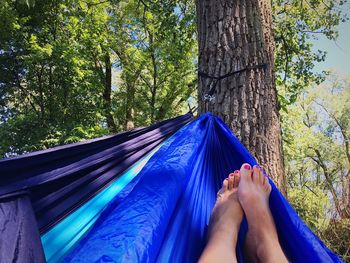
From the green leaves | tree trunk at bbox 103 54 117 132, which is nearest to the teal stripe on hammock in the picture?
the green leaves

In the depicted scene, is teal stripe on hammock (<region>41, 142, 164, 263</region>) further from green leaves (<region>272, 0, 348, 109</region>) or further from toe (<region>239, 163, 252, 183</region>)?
green leaves (<region>272, 0, 348, 109</region>)

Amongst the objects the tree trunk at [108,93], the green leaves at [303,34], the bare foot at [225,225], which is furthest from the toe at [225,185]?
the tree trunk at [108,93]

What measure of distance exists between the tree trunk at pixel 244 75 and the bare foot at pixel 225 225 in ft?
0.80

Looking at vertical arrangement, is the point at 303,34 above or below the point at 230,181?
above

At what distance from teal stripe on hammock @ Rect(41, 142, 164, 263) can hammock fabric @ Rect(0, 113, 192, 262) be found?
0.02 meters

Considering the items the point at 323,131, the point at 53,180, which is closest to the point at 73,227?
the point at 53,180

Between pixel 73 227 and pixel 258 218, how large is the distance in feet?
1.60

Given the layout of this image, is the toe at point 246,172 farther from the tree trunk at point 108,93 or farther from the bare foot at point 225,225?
the tree trunk at point 108,93

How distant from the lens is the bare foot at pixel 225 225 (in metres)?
0.80

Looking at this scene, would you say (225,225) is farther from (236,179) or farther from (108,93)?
(108,93)

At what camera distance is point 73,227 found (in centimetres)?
87

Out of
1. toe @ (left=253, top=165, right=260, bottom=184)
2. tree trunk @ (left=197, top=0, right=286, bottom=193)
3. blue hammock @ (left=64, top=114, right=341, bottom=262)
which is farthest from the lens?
tree trunk @ (left=197, top=0, right=286, bottom=193)

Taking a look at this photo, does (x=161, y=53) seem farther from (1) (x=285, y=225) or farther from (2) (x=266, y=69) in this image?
(1) (x=285, y=225)

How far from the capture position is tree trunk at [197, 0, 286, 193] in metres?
1.28
